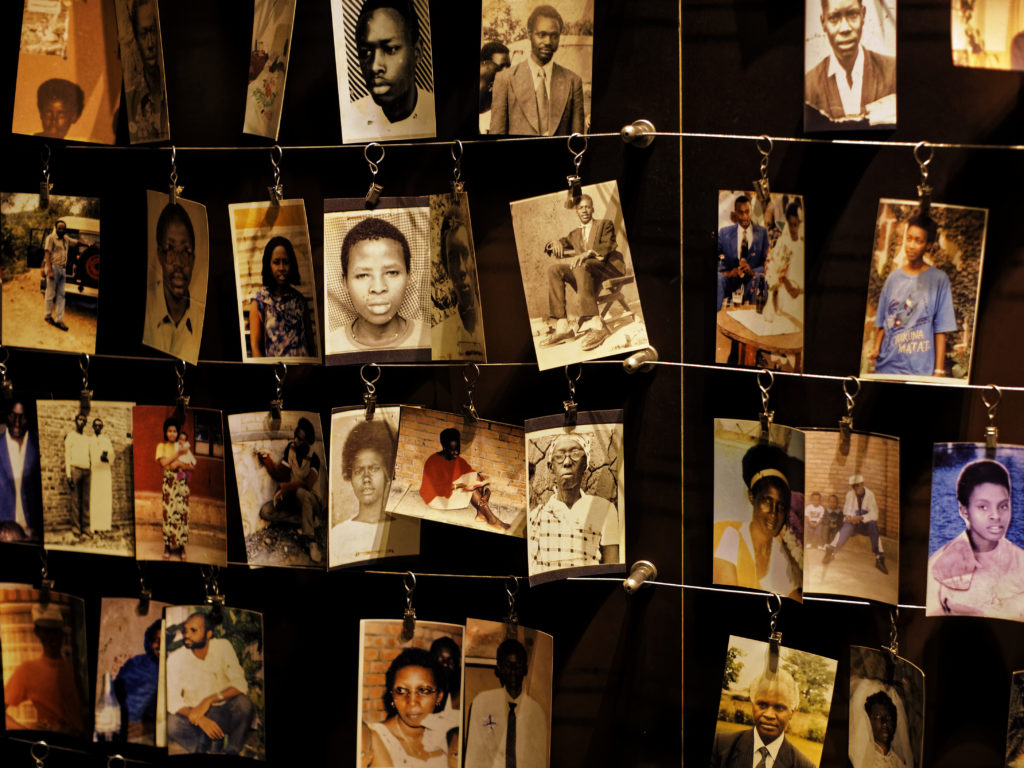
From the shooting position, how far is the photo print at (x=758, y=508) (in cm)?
106

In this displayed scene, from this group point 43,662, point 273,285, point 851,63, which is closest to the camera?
point 851,63

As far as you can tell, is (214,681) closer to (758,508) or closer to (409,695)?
(409,695)

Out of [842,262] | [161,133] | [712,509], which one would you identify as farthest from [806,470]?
[161,133]

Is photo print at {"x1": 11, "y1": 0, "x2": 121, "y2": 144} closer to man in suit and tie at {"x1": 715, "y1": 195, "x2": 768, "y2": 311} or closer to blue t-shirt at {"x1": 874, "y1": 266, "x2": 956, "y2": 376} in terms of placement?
man in suit and tie at {"x1": 715, "y1": 195, "x2": 768, "y2": 311}

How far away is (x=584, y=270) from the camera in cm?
107

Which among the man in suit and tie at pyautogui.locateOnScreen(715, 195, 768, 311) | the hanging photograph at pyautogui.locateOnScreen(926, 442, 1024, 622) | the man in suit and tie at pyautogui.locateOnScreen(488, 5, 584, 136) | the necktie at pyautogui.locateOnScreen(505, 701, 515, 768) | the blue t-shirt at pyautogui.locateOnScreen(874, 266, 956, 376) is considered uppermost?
the man in suit and tie at pyautogui.locateOnScreen(488, 5, 584, 136)

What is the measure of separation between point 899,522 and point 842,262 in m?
0.30

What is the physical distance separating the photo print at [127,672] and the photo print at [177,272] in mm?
351

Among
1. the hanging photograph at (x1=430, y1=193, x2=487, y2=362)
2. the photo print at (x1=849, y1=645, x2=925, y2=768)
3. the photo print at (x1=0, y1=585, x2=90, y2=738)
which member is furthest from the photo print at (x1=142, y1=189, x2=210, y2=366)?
the photo print at (x1=849, y1=645, x2=925, y2=768)

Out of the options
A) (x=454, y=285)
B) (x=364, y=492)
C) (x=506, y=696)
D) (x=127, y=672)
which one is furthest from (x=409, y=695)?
(x=454, y=285)

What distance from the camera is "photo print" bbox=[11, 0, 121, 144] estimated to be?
1.16 m

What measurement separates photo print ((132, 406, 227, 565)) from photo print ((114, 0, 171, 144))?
35 centimetres

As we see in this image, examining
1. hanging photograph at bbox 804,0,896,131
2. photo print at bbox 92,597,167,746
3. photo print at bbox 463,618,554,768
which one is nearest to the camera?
hanging photograph at bbox 804,0,896,131

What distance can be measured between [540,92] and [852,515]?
0.59 m
